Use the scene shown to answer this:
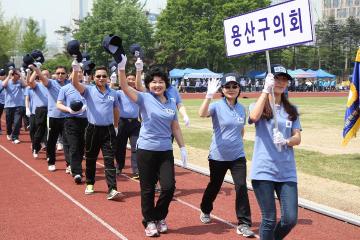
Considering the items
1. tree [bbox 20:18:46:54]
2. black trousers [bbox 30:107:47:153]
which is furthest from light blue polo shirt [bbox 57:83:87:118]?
tree [bbox 20:18:46:54]

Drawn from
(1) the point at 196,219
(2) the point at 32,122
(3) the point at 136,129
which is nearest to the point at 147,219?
(1) the point at 196,219

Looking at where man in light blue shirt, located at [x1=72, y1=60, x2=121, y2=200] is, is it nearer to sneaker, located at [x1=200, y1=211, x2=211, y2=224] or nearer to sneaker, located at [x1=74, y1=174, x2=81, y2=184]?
sneaker, located at [x1=74, y1=174, x2=81, y2=184]

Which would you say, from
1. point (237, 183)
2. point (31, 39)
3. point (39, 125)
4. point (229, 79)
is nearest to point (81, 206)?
point (237, 183)

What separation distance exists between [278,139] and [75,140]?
489 centimetres

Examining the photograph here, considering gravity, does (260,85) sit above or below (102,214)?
above

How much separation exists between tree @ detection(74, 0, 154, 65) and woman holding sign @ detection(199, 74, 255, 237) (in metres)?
53.2

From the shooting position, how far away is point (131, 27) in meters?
59.8

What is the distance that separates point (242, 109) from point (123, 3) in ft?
203

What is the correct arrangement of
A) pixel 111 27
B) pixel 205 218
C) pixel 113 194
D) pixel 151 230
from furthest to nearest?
pixel 111 27
pixel 113 194
pixel 205 218
pixel 151 230

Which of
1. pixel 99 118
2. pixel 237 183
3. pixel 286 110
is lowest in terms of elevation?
pixel 237 183

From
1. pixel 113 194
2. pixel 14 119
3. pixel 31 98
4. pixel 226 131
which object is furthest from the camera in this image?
pixel 14 119

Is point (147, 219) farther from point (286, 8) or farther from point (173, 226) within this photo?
point (286, 8)

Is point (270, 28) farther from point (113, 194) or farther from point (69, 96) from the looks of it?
point (69, 96)

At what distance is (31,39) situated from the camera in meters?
65.9
